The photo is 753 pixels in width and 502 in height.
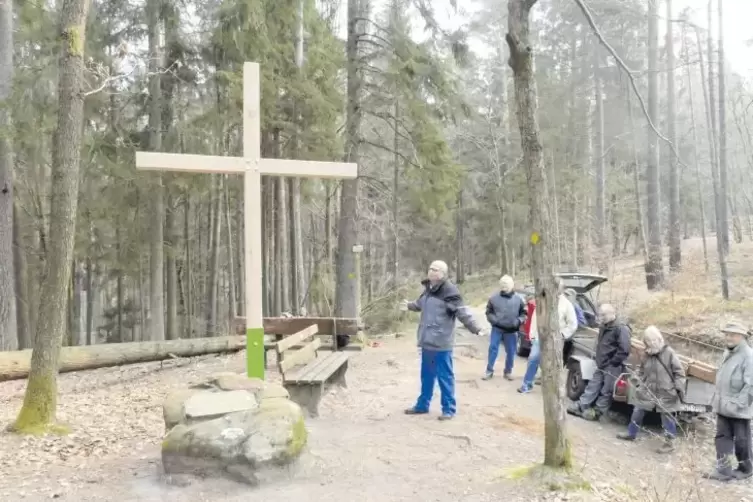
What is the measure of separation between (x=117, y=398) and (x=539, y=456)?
18.0 feet

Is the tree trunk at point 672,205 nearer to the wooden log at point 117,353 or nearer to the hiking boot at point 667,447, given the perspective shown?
the hiking boot at point 667,447

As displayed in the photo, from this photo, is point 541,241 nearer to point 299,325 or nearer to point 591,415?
point 591,415

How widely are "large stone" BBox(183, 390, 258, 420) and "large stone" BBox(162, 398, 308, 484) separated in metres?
0.08

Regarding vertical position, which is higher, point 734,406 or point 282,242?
point 282,242

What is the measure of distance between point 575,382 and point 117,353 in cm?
706

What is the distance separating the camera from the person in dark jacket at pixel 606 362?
7641mm

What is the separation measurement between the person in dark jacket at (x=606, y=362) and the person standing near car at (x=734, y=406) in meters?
1.54

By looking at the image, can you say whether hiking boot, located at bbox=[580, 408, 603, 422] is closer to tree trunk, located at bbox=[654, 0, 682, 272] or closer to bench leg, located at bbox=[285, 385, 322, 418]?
bench leg, located at bbox=[285, 385, 322, 418]

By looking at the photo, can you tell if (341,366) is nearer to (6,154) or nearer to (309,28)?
(6,154)

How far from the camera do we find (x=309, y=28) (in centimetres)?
1541

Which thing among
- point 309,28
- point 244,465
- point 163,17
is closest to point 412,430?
point 244,465

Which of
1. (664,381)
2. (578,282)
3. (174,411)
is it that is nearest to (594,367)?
(664,381)

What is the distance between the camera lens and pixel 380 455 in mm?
5418

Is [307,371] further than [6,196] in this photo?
No
